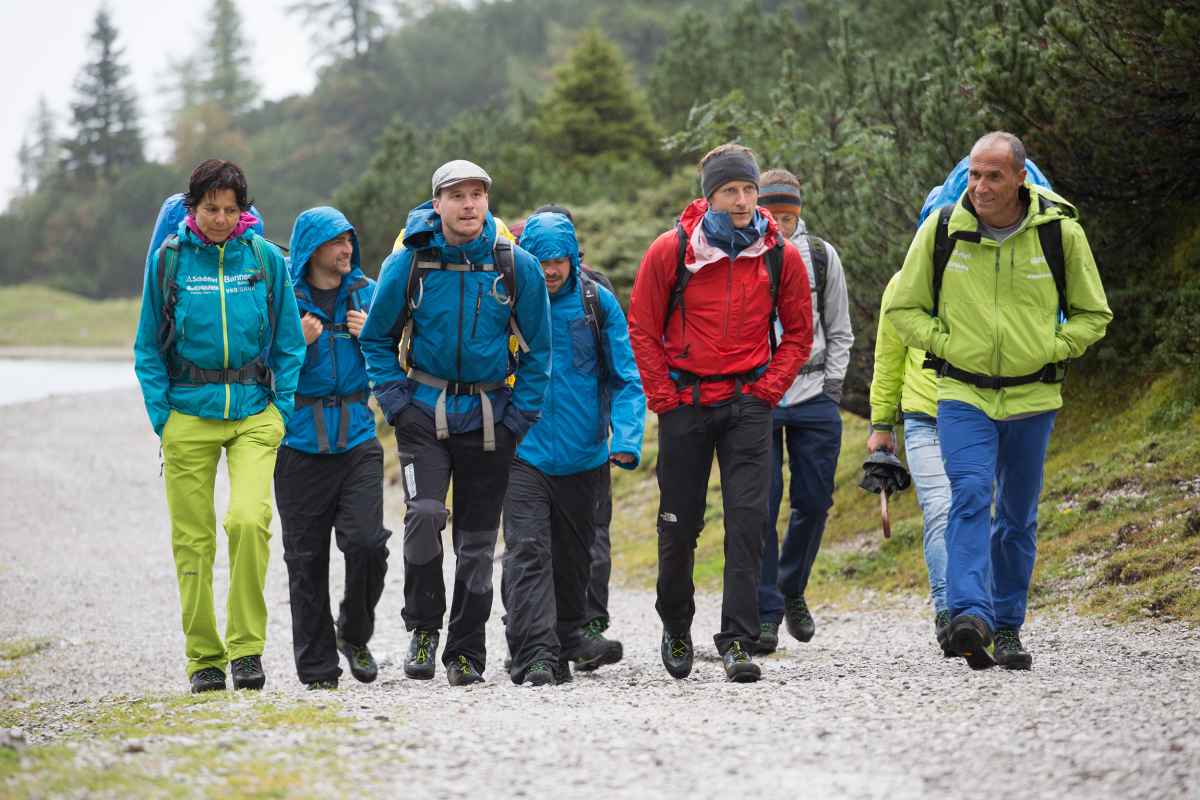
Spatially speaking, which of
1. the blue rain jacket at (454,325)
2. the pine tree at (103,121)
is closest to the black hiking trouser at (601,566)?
the blue rain jacket at (454,325)

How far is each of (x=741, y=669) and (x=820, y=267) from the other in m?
2.74

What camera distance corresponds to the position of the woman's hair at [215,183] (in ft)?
23.5

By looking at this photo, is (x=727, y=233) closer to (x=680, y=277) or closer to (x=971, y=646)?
(x=680, y=277)

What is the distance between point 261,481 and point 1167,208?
26.7 feet

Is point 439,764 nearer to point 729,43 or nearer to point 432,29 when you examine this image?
point 729,43

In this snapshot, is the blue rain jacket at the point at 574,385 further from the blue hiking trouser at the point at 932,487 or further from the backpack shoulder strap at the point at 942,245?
the backpack shoulder strap at the point at 942,245

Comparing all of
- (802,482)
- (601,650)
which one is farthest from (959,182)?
(601,650)

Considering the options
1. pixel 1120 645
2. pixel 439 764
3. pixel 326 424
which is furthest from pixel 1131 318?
pixel 439 764

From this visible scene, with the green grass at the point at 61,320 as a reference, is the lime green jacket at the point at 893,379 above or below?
above

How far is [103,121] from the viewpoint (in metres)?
109

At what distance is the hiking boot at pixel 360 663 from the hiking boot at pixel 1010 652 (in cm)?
349

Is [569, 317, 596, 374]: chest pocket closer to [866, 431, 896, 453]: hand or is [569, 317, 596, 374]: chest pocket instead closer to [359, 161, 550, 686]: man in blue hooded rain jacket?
[359, 161, 550, 686]: man in blue hooded rain jacket

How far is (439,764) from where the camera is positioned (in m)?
4.82

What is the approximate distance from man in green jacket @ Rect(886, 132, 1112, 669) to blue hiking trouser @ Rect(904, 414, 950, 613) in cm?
80
